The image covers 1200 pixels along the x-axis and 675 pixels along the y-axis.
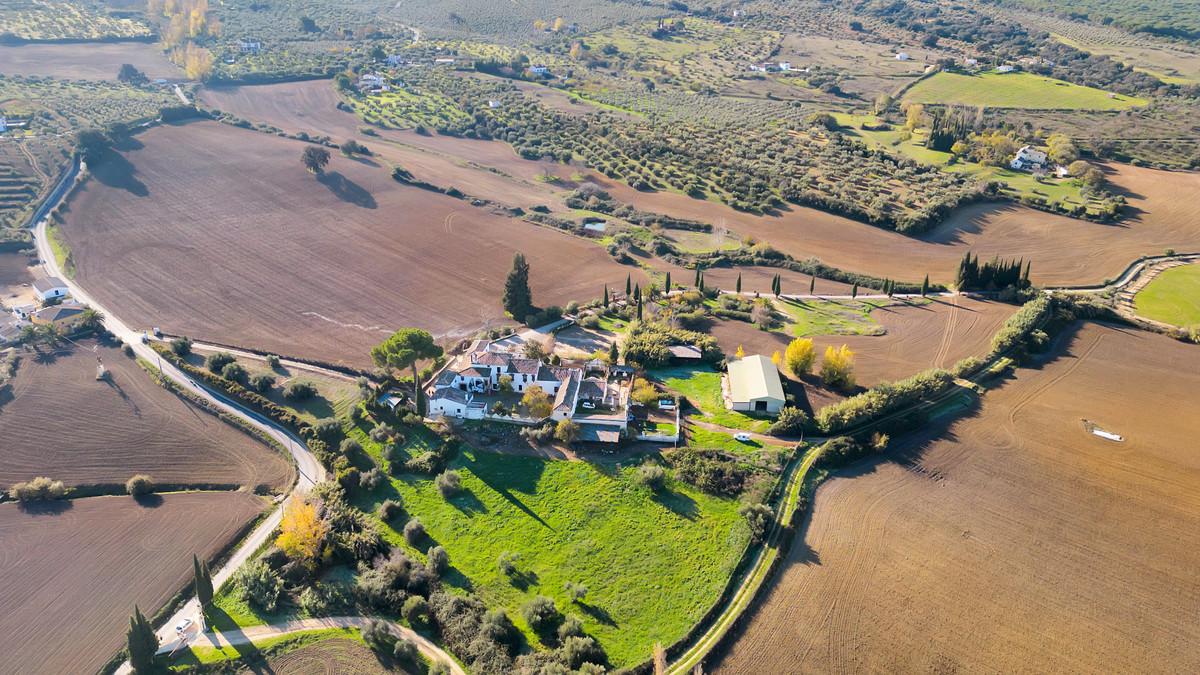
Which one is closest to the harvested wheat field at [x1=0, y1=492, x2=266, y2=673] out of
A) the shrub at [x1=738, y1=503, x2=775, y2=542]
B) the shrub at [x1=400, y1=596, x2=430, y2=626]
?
the shrub at [x1=400, y1=596, x2=430, y2=626]

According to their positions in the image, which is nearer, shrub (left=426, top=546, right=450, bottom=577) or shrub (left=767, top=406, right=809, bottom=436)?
shrub (left=426, top=546, right=450, bottom=577)

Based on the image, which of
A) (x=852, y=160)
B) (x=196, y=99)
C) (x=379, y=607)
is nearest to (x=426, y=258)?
(x=379, y=607)

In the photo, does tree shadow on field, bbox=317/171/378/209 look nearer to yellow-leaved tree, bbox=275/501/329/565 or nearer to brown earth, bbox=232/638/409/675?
yellow-leaved tree, bbox=275/501/329/565

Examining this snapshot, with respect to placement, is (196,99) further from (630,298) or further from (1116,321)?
(1116,321)

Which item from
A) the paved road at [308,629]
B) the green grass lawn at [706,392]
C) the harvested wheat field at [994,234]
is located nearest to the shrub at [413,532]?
the paved road at [308,629]

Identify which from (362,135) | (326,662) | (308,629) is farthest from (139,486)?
(362,135)

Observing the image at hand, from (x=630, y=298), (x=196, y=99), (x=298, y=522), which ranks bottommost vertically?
(x=298, y=522)
